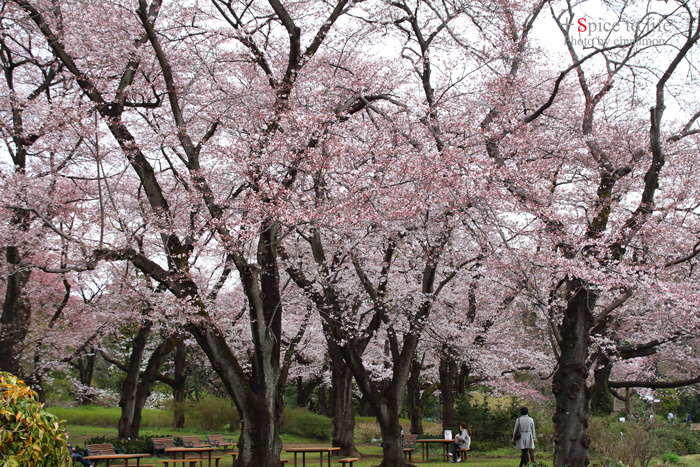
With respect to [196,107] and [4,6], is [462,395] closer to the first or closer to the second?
[196,107]

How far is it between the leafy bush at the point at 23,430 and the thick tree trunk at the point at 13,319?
33.4 ft

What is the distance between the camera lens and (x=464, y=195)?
10.3 m

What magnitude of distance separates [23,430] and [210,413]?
73.0 feet

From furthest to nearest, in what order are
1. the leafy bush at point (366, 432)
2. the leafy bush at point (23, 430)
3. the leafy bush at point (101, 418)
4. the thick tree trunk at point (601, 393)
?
1. the leafy bush at point (101, 418)
2. the leafy bush at point (366, 432)
3. the thick tree trunk at point (601, 393)
4. the leafy bush at point (23, 430)

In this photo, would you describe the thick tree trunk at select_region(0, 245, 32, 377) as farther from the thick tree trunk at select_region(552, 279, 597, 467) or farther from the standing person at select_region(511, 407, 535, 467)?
the thick tree trunk at select_region(552, 279, 597, 467)

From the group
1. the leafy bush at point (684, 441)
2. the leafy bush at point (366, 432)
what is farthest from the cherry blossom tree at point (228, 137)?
the leafy bush at point (366, 432)

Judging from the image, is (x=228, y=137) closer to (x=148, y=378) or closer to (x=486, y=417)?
(x=148, y=378)

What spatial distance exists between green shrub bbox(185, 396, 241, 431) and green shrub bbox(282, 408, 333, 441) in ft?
7.74

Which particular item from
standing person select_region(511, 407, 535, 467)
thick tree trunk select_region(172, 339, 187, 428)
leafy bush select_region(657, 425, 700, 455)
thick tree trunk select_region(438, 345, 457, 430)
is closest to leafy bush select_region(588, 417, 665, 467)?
standing person select_region(511, 407, 535, 467)

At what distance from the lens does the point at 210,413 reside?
2464 cm

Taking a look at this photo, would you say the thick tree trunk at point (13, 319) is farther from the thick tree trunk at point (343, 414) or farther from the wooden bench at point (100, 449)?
the thick tree trunk at point (343, 414)

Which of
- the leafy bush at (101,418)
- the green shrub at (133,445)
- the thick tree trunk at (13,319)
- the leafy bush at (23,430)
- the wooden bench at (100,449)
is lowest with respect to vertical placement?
the leafy bush at (101,418)

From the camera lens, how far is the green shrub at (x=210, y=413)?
81.0 feet

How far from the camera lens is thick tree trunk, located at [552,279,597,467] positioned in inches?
384
